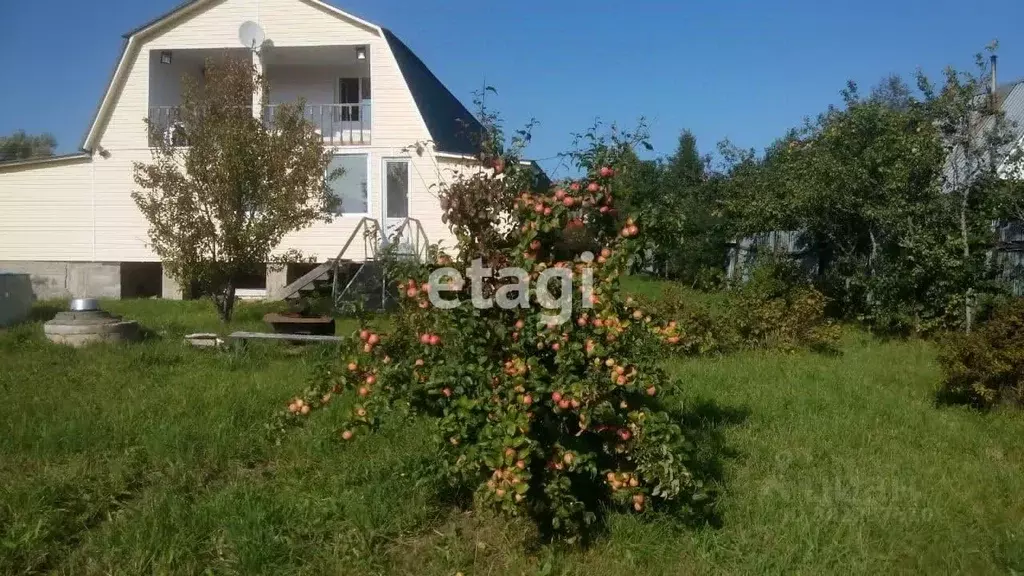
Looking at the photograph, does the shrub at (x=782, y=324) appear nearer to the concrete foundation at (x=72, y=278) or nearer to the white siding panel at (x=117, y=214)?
the white siding panel at (x=117, y=214)

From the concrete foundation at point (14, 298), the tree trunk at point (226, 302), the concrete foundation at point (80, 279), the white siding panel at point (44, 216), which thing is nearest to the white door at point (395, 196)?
the concrete foundation at point (80, 279)

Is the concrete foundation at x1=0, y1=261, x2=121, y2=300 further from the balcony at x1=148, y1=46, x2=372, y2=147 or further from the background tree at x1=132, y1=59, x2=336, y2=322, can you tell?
the background tree at x1=132, y1=59, x2=336, y2=322

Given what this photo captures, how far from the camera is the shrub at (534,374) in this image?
12.0 feet

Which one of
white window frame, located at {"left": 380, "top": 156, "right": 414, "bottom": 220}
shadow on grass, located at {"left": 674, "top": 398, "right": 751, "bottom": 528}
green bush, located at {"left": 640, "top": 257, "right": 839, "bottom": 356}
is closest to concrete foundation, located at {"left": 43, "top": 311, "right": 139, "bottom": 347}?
green bush, located at {"left": 640, "top": 257, "right": 839, "bottom": 356}

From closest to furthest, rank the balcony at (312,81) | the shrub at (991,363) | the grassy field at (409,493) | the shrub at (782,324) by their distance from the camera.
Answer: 1. the grassy field at (409,493)
2. the shrub at (991,363)
3. the shrub at (782,324)
4. the balcony at (312,81)

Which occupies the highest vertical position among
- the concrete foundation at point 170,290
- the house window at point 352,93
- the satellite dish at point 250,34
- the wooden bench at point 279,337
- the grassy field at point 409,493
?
the satellite dish at point 250,34

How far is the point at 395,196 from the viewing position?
17.4m

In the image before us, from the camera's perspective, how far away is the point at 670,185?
2167cm

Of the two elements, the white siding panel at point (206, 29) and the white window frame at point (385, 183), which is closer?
the white window frame at point (385, 183)

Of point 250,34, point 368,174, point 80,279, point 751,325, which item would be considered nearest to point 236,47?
point 250,34

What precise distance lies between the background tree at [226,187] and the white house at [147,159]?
523 centimetres

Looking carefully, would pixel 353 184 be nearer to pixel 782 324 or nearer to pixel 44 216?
pixel 44 216

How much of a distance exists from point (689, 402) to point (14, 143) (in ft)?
175

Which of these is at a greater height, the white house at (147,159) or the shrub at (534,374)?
the white house at (147,159)
